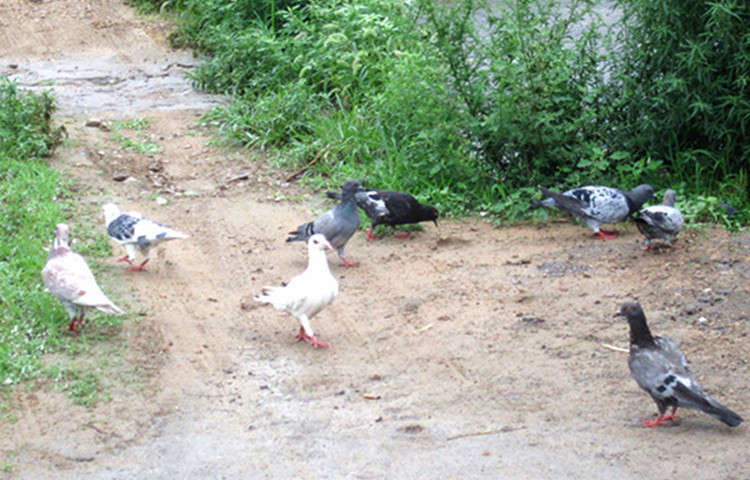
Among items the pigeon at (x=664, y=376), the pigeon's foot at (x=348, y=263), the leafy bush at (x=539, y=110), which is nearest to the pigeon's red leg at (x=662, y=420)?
the pigeon at (x=664, y=376)

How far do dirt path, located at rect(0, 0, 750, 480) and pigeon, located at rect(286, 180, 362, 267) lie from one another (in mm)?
241

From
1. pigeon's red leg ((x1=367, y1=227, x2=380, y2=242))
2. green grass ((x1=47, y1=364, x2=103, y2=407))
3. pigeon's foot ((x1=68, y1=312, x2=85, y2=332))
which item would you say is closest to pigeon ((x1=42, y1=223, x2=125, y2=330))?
pigeon's foot ((x1=68, y1=312, x2=85, y2=332))

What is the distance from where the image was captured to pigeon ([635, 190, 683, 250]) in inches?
282

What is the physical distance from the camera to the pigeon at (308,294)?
6117 millimetres

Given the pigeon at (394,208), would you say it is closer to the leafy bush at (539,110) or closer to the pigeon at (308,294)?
the leafy bush at (539,110)

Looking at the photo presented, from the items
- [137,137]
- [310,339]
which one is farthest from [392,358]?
[137,137]

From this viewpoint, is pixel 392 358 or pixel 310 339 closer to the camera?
pixel 392 358

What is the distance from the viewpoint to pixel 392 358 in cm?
605

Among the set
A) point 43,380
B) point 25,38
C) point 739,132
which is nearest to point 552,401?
point 43,380

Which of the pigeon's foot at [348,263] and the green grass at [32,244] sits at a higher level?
the pigeon's foot at [348,263]

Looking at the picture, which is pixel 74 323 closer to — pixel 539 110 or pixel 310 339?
pixel 310 339

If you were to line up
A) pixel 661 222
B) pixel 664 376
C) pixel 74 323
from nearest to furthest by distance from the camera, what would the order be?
pixel 664 376, pixel 74 323, pixel 661 222

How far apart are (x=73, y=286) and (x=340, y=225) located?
2369 mm

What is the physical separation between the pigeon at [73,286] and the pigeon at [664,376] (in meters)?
3.35
